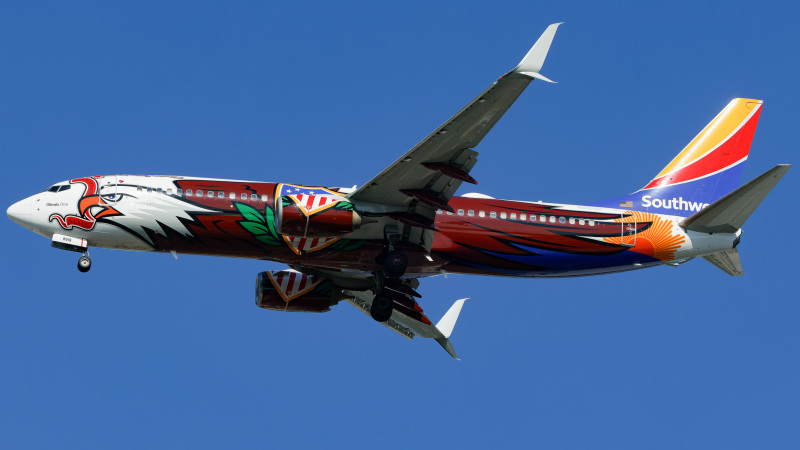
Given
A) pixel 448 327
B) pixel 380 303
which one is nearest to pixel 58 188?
pixel 380 303

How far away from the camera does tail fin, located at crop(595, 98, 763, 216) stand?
4859cm

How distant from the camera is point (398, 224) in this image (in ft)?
144

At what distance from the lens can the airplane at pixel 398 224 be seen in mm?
42062

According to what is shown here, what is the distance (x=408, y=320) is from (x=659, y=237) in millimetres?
12630

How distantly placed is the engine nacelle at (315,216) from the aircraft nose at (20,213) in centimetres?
1047

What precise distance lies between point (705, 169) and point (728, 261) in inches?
207

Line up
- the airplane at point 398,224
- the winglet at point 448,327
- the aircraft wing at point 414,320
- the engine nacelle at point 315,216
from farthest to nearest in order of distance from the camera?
the winglet at point 448,327 < the aircraft wing at point 414,320 < the airplane at point 398,224 < the engine nacelle at point 315,216

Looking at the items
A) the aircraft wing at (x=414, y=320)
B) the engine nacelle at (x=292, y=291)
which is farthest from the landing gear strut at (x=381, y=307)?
the engine nacelle at (x=292, y=291)

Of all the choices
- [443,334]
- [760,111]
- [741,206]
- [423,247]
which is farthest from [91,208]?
[760,111]

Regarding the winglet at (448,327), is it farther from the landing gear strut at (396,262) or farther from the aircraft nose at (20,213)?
the aircraft nose at (20,213)

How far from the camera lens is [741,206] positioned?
44594 mm

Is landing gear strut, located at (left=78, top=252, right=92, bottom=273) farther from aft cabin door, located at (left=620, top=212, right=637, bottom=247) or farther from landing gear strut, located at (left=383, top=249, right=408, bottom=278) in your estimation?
aft cabin door, located at (left=620, top=212, right=637, bottom=247)

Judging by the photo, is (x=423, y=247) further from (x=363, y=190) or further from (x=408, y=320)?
(x=408, y=320)

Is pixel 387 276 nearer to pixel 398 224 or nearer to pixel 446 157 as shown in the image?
pixel 398 224
